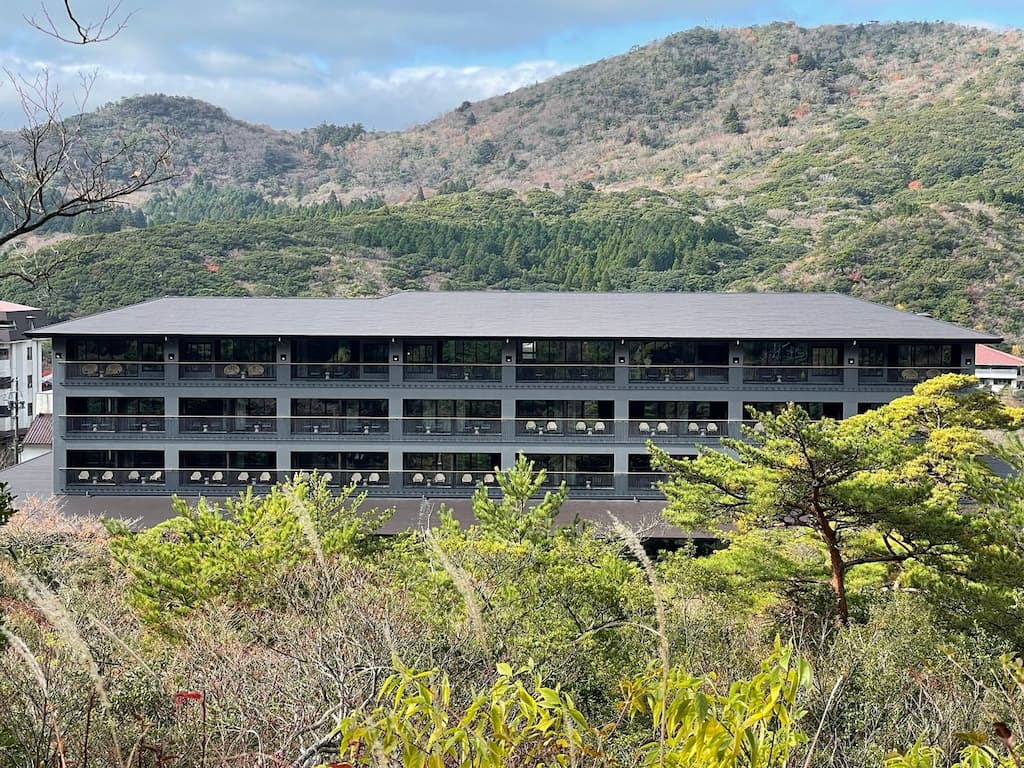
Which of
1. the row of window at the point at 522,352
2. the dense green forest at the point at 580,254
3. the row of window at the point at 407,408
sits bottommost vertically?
→ the row of window at the point at 407,408

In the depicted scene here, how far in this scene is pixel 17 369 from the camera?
205 feet

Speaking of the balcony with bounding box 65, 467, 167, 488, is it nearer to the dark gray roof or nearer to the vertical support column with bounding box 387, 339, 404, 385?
the dark gray roof

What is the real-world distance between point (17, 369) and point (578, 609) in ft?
191

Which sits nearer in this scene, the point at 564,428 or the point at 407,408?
the point at 564,428

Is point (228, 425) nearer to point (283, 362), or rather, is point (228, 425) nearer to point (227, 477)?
point (227, 477)

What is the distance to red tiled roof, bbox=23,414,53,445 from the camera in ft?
164

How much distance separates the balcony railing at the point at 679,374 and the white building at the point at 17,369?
130 ft

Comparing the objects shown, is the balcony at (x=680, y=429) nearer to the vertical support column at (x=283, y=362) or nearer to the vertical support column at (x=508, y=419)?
the vertical support column at (x=508, y=419)

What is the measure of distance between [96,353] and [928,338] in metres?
30.6

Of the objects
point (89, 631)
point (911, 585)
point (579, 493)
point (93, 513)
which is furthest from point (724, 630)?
point (93, 513)

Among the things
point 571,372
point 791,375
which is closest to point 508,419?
point 571,372

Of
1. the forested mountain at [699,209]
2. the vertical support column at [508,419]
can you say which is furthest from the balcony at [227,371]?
the vertical support column at [508,419]

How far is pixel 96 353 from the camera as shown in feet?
120

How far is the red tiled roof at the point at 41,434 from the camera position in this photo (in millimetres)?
49844
